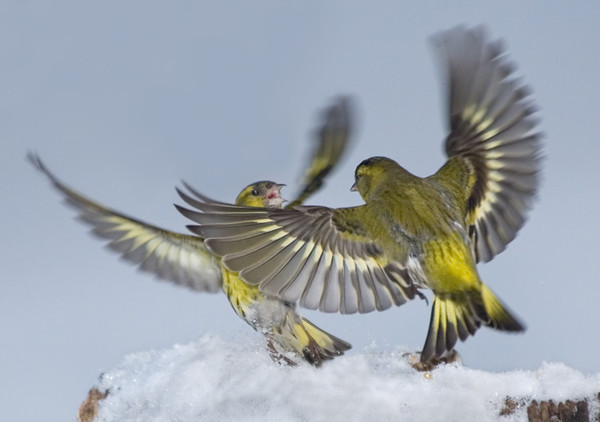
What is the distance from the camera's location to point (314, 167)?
5387mm

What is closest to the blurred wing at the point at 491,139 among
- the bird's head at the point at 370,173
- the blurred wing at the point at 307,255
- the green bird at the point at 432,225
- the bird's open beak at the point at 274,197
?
the green bird at the point at 432,225

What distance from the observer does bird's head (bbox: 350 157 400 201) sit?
14.8ft

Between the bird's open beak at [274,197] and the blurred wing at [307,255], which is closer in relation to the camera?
the blurred wing at [307,255]

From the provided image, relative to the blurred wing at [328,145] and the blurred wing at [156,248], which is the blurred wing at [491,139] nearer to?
the blurred wing at [328,145]

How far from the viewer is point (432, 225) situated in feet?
13.7

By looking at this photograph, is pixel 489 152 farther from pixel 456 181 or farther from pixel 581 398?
Result: pixel 581 398

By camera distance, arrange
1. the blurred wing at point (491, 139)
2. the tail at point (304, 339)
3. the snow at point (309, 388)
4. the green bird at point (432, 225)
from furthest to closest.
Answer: the tail at point (304, 339) → the blurred wing at point (491, 139) → the green bird at point (432, 225) → the snow at point (309, 388)

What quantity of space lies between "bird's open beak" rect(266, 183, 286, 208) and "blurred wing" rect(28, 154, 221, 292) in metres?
0.43

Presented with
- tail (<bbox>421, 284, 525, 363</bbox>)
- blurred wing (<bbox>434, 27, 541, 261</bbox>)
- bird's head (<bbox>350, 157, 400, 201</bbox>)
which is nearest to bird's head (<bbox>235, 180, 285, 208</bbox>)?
bird's head (<bbox>350, 157, 400, 201</bbox>)

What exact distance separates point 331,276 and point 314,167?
4.12 ft

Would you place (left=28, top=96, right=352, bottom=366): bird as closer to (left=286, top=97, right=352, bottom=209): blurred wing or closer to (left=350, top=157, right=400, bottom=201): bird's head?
(left=286, top=97, right=352, bottom=209): blurred wing

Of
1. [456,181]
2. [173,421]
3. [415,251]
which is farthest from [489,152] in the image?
[173,421]

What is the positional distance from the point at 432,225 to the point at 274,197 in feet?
3.93

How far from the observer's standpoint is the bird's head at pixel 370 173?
450 cm
